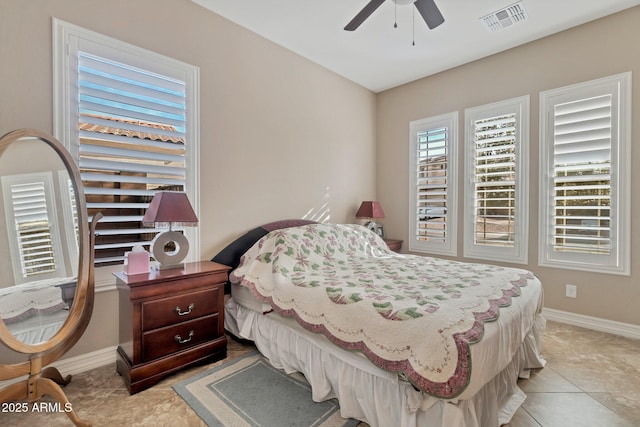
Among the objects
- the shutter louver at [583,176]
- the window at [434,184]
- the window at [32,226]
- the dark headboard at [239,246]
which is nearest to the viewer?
the window at [32,226]

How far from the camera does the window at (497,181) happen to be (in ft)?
11.0

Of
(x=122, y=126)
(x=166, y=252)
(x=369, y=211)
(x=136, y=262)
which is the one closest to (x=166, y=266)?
(x=166, y=252)

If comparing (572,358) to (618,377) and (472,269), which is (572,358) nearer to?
(618,377)

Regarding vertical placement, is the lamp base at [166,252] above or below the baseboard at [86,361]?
above

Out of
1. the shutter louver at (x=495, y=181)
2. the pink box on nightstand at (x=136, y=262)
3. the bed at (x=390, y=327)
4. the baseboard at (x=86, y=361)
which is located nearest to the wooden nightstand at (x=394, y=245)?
the shutter louver at (x=495, y=181)

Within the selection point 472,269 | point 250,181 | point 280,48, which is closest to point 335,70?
point 280,48

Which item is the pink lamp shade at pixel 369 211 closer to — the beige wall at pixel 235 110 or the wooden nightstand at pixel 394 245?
the beige wall at pixel 235 110

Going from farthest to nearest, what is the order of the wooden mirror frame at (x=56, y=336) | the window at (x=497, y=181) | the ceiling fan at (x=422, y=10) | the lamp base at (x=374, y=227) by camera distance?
the lamp base at (x=374, y=227), the window at (x=497, y=181), the ceiling fan at (x=422, y=10), the wooden mirror frame at (x=56, y=336)

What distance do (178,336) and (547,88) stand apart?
4228mm

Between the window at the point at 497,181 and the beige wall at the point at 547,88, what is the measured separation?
82mm

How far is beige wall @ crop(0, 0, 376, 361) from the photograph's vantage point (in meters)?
1.94

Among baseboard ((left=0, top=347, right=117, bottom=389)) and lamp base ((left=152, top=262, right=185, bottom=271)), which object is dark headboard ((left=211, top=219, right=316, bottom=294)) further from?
baseboard ((left=0, top=347, right=117, bottom=389))

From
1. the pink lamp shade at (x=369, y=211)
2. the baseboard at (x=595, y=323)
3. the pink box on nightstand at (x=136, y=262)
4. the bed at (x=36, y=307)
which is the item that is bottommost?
the baseboard at (x=595, y=323)

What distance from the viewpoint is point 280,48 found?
3.35 m
